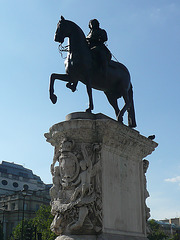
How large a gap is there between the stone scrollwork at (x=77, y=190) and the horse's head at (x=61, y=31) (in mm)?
3221

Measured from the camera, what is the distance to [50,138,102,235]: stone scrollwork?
10.4 metres

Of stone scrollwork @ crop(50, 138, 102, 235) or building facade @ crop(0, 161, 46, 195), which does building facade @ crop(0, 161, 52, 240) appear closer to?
building facade @ crop(0, 161, 46, 195)

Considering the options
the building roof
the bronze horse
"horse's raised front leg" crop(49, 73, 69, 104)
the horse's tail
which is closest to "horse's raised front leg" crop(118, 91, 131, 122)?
the bronze horse

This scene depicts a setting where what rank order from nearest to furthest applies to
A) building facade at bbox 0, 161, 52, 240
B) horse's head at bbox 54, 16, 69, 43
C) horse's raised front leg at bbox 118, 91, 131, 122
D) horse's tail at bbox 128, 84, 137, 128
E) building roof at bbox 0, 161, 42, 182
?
horse's head at bbox 54, 16, 69, 43 → horse's raised front leg at bbox 118, 91, 131, 122 → horse's tail at bbox 128, 84, 137, 128 → building facade at bbox 0, 161, 52, 240 → building roof at bbox 0, 161, 42, 182

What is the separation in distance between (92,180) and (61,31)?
461cm

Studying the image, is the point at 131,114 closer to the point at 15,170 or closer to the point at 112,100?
the point at 112,100

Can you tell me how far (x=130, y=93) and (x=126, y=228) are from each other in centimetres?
479

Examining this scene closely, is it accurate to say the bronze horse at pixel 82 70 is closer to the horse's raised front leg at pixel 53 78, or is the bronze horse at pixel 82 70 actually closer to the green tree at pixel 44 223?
the horse's raised front leg at pixel 53 78

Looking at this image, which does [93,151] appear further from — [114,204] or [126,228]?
[126,228]

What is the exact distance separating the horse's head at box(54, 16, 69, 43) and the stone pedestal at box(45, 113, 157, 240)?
2.48 meters

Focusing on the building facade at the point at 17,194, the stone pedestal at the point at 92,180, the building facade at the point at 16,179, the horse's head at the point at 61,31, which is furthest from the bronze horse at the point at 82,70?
the building facade at the point at 16,179

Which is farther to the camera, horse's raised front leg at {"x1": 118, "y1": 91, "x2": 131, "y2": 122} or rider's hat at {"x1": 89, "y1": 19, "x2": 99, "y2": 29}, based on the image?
rider's hat at {"x1": 89, "y1": 19, "x2": 99, "y2": 29}

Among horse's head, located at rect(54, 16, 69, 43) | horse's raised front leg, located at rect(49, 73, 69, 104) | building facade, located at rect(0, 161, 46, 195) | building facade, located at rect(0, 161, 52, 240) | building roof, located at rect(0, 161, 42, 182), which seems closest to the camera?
horse's head, located at rect(54, 16, 69, 43)

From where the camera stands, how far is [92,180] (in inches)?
424
